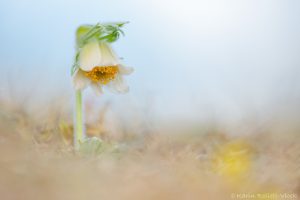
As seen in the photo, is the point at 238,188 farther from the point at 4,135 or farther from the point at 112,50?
the point at 112,50

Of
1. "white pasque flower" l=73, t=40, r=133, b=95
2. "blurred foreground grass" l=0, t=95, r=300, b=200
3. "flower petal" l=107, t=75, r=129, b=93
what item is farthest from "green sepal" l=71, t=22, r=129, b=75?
"blurred foreground grass" l=0, t=95, r=300, b=200

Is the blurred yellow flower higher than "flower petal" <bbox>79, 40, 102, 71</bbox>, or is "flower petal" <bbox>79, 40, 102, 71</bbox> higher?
"flower petal" <bbox>79, 40, 102, 71</bbox>

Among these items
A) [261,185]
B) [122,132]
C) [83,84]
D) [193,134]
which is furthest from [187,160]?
[83,84]

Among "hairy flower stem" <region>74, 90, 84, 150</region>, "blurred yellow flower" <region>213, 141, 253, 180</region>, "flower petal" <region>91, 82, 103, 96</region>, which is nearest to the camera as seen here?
"blurred yellow flower" <region>213, 141, 253, 180</region>

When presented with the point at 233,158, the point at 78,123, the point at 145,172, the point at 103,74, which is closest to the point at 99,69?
the point at 103,74

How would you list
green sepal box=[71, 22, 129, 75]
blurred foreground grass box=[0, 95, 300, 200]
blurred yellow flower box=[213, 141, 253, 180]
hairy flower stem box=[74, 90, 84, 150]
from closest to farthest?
1. blurred foreground grass box=[0, 95, 300, 200]
2. blurred yellow flower box=[213, 141, 253, 180]
3. hairy flower stem box=[74, 90, 84, 150]
4. green sepal box=[71, 22, 129, 75]

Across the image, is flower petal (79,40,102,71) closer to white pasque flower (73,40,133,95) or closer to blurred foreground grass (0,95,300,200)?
white pasque flower (73,40,133,95)

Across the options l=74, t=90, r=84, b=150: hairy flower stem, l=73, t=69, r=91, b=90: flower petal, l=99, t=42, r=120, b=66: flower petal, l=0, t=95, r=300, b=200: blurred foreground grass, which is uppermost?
l=99, t=42, r=120, b=66: flower petal

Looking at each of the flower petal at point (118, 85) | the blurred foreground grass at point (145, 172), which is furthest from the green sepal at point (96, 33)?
the blurred foreground grass at point (145, 172)

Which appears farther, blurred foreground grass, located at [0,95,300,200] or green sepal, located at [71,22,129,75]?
green sepal, located at [71,22,129,75]
